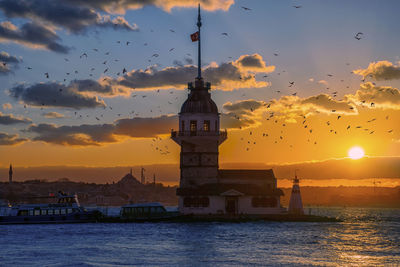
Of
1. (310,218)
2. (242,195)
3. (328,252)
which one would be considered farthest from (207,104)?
(328,252)

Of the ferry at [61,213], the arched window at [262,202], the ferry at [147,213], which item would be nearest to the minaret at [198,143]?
the ferry at [147,213]

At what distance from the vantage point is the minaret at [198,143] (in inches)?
3846

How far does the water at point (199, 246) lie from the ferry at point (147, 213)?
3.31 m

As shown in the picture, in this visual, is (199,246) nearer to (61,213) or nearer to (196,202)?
(196,202)

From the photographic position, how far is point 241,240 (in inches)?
2785

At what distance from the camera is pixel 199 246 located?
64.6 meters

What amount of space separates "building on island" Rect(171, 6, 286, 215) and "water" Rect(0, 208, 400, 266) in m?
4.34

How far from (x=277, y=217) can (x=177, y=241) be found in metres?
27.7

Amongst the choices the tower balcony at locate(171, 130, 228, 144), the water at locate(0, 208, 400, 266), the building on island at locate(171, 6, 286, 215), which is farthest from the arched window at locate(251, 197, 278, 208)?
the tower balcony at locate(171, 130, 228, 144)

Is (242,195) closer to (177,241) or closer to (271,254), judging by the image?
(177,241)

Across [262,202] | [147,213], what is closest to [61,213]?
[147,213]

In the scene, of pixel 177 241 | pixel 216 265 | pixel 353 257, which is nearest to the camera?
pixel 216 265

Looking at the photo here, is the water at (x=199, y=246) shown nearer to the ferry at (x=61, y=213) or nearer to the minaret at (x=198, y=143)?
the ferry at (x=61, y=213)

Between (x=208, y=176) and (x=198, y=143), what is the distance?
485cm
